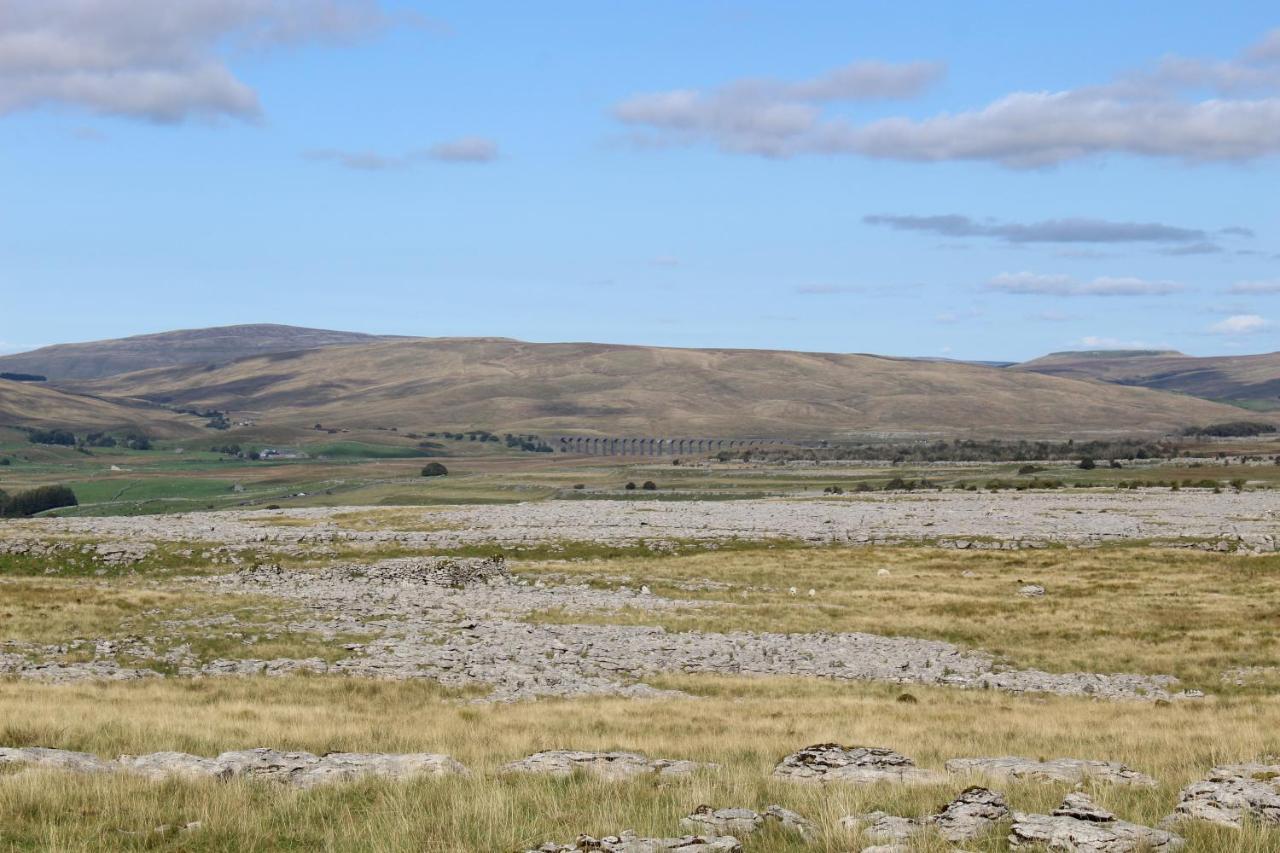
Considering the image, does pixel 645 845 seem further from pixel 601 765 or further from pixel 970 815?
pixel 601 765

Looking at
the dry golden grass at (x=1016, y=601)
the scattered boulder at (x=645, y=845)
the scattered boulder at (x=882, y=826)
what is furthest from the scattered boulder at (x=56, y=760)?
the dry golden grass at (x=1016, y=601)

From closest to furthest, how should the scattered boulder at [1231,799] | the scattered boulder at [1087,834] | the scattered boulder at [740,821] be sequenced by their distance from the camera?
1. the scattered boulder at [1087,834]
2. the scattered boulder at [740,821]
3. the scattered boulder at [1231,799]

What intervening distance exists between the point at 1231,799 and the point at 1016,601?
3324cm

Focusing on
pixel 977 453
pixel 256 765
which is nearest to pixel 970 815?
pixel 256 765

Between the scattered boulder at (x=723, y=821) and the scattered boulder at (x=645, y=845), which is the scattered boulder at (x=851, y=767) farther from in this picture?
the scattered boulder at (x=645, y=845)

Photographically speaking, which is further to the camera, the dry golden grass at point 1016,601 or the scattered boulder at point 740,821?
the dry golden grass at point 1016,601

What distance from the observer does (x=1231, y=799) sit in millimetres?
13516

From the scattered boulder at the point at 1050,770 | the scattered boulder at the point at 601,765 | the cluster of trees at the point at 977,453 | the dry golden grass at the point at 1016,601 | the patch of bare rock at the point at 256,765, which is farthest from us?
the cluster of trees at the point at 977,453

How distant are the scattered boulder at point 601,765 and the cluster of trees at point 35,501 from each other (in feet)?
420

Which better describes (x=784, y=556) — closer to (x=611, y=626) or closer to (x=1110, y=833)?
(x=611, y=626)

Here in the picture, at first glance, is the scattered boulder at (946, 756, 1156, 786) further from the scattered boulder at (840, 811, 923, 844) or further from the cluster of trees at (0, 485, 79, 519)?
the cluster of trees at (0, 485, 79, 519)

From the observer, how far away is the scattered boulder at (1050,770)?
1630 cm

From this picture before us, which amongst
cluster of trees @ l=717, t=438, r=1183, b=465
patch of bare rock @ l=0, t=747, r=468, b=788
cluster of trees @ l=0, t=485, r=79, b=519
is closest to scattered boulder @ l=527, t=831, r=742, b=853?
patch of bare rock @ l=0, t=747, r=468, b=788

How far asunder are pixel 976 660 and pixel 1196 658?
6259mm
